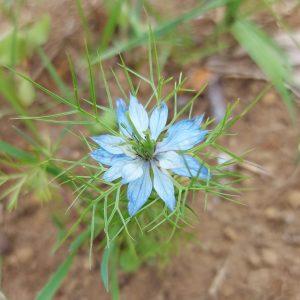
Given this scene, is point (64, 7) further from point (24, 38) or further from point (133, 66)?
point (133, 66)

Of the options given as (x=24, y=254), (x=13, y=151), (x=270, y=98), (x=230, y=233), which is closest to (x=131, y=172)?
(x=13, y=151)

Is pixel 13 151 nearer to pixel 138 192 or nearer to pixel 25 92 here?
pixel 138 192

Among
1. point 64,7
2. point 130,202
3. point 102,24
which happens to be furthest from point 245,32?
point 130,202

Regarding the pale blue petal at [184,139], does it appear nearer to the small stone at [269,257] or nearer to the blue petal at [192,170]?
the blue petal at [192,170]

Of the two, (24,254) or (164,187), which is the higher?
(164,187)

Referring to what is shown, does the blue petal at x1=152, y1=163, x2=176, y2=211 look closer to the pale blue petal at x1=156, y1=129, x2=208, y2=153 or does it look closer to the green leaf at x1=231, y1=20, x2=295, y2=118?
the pale blue petal at x1=156, y1=129, x2=208, y2=153

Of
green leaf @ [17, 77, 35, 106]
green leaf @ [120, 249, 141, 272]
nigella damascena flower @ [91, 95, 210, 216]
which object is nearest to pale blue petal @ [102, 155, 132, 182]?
nigella damascena flower @ [91, 95, 210, 216]
